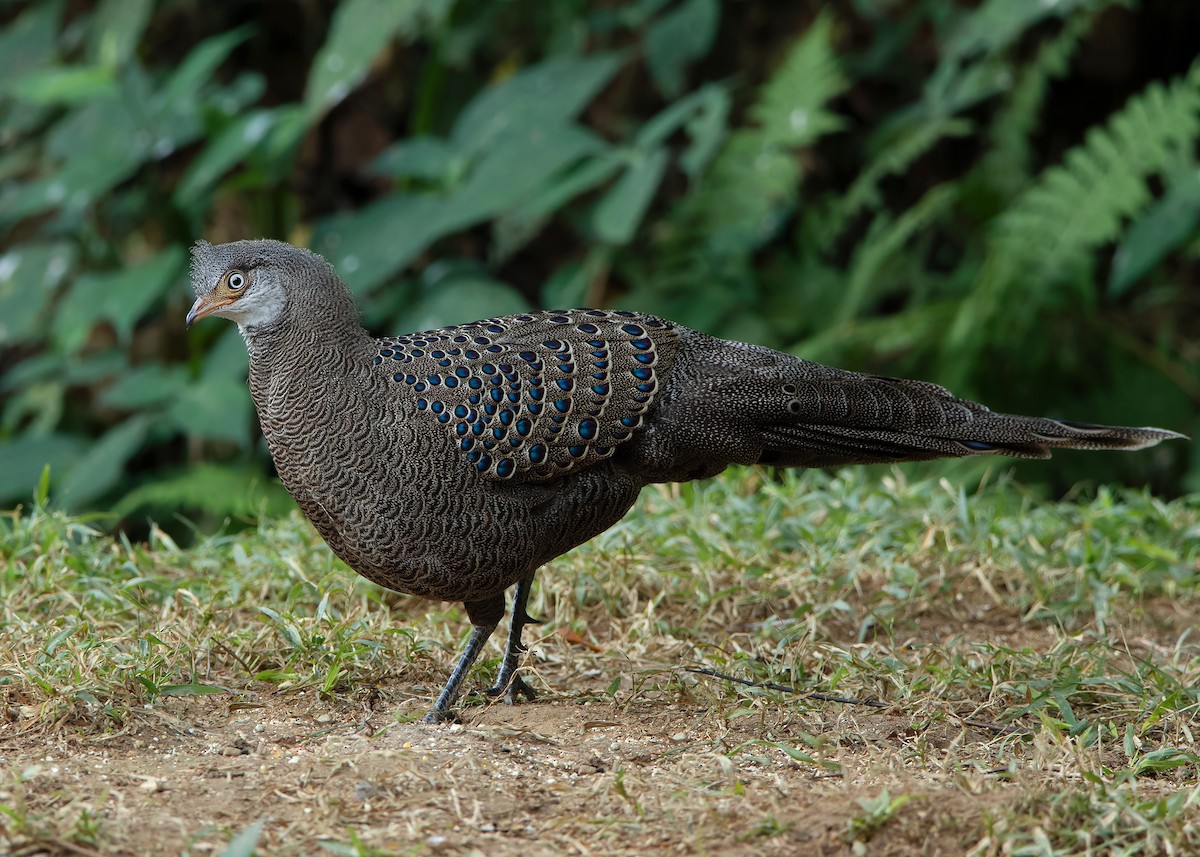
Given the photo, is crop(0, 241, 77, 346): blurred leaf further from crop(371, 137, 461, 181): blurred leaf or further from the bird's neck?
the bird's neck

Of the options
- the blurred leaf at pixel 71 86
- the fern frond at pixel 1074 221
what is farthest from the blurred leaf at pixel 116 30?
the fern frond at pixel 1074 221

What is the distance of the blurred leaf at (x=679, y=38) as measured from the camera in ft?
23.4

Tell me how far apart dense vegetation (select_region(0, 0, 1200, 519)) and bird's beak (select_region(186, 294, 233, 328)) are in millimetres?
2656

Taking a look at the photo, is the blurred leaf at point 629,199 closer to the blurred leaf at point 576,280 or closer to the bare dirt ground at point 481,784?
the blurred leaf at point 576,280

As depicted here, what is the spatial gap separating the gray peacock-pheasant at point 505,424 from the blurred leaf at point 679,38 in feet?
11.8

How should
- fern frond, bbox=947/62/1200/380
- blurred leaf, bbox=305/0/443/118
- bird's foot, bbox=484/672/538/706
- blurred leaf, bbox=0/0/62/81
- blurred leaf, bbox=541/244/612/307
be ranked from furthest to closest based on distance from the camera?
blurred leaf, bbox=0/0/62/81, blurred leaf, bbox=541/244/612/307, blurred leaf, bbox=305/0/443/118, fern frond, bbox=947/62/1200/380, bird's foot, bbox=484/672/538/706

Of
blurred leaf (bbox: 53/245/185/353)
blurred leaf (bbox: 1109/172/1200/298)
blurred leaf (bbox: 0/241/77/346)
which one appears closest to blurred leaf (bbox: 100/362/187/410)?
blurred leaf (bbox: 53/245/185/353)

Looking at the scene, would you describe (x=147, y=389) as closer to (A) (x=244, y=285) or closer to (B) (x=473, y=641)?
(A) (x=244, y=285)

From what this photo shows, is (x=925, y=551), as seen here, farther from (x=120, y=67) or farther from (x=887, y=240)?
(x=120, y=67)

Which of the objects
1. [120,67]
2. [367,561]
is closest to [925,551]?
[367,561]

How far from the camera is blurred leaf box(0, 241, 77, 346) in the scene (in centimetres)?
718

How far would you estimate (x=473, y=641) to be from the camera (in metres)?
3.82

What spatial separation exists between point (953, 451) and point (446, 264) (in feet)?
11.7

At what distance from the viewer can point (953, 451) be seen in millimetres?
3912
